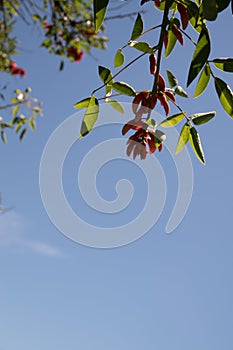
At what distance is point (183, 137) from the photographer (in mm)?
483

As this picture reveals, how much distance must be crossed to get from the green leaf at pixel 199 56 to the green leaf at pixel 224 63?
0.17 ft

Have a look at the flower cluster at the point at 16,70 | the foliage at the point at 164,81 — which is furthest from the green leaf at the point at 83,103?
the flower cluster at the point at 16,70

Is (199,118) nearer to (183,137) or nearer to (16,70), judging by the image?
(183,137)

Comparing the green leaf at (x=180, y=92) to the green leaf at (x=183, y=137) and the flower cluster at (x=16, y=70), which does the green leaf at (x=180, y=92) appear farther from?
the flower cluster at (x=16, y=70)

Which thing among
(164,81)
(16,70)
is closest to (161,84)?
(164,81)

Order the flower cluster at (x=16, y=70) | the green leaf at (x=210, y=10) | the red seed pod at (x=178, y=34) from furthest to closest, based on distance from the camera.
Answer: the flower cluster at (x=16, y=70) < the red seed pod at (x=178, y=34) < the green leaf at (x=210, y=10)

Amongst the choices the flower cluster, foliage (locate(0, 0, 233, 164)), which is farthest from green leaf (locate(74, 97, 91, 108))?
the flower cluster

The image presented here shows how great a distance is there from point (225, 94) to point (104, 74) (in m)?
0.11

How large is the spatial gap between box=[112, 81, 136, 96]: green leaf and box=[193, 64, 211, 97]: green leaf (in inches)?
2.1

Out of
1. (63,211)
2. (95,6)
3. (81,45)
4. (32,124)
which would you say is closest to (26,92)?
(32,124)

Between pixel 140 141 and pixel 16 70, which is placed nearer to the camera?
pixel 140 141

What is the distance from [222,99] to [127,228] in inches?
7.5

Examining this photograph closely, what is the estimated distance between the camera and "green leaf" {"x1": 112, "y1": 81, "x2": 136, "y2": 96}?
1.51 feet

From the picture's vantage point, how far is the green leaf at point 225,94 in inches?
17.0
